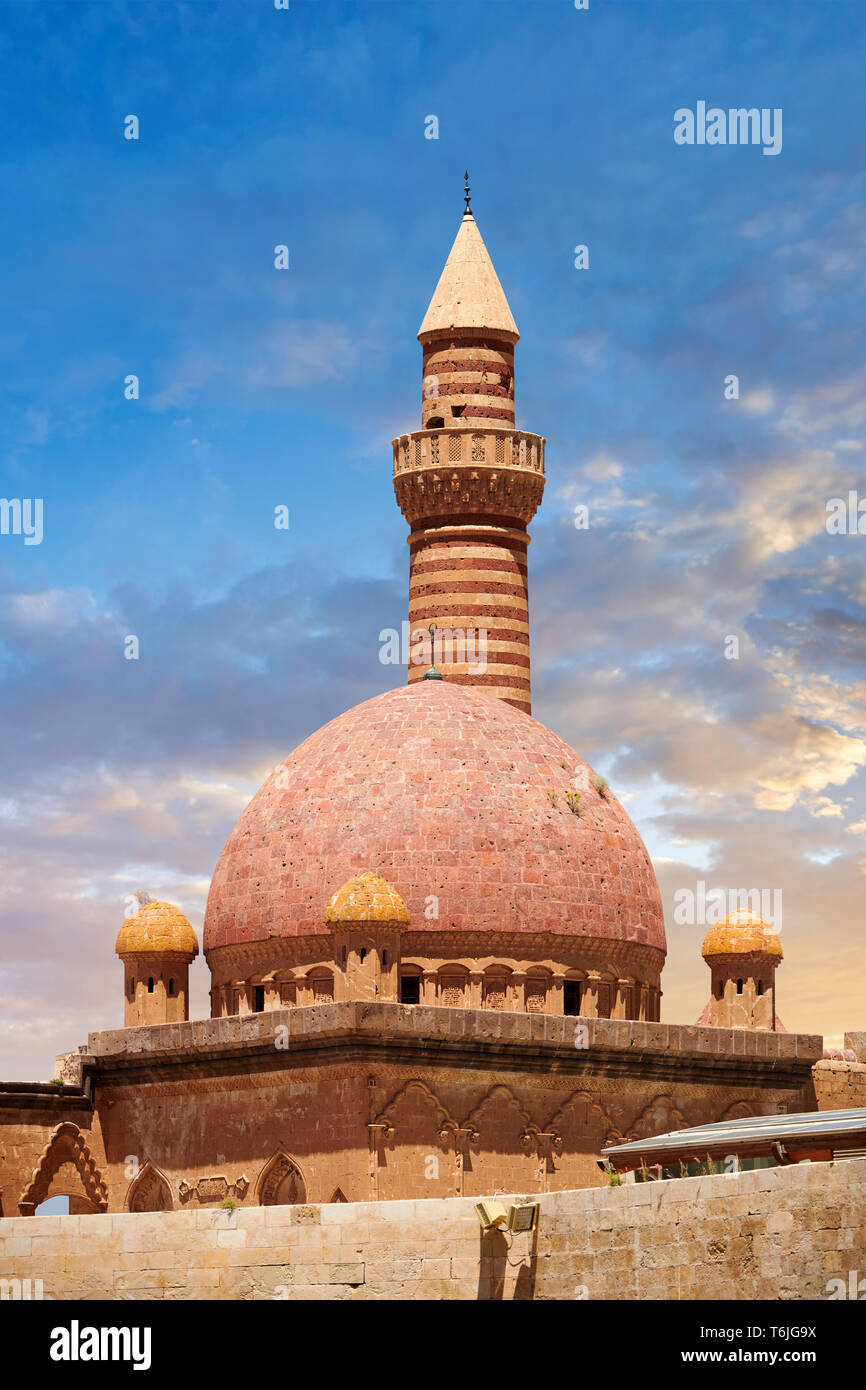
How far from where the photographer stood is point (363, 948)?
37.9 metres

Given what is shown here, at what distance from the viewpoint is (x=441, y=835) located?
40562mm

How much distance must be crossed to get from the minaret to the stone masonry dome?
30.0ft

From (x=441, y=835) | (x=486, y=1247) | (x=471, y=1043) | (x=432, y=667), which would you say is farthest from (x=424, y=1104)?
(x=432, y=667)

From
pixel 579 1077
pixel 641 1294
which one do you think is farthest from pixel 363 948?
pixel 641 1294

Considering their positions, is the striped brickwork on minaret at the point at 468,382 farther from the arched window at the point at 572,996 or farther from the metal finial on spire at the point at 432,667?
the arched window at the point at 572,996

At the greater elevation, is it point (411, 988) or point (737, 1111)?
point (411, 988)

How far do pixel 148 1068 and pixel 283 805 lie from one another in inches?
196

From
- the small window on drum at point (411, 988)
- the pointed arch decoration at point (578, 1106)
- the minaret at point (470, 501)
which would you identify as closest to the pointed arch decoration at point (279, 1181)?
the small window on drum at point (411, 988)

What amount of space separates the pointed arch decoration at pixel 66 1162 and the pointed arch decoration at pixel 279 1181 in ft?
12.6

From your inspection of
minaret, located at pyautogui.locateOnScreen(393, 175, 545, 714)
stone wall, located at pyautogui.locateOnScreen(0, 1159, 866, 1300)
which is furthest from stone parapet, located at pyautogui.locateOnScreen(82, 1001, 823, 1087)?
minaret, located at pyautogui.locateOnScreen(393, 175, 545, 714)

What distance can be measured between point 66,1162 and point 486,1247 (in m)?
15.2

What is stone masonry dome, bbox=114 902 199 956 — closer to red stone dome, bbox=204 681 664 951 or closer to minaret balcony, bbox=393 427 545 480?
red stone dome, bbox=204 681 664 951

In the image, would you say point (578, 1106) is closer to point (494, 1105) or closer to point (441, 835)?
point (494, 1105)
